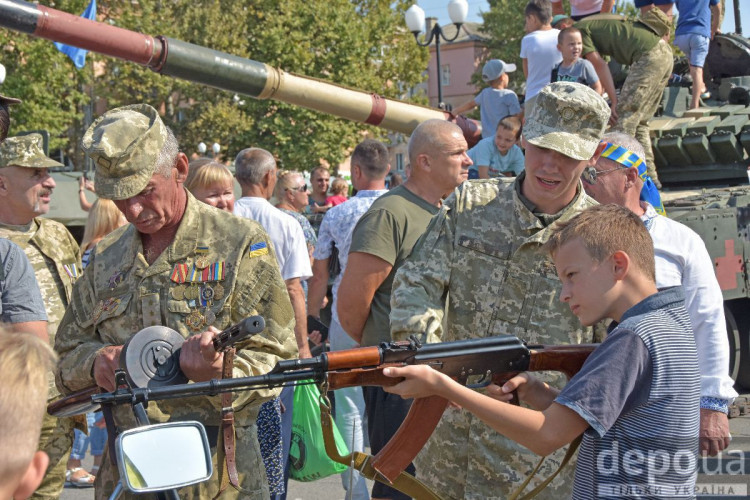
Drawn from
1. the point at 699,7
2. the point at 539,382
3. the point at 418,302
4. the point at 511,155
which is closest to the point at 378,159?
the point at 511,155

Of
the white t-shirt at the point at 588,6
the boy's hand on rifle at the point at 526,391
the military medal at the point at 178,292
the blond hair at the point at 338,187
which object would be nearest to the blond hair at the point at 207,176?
the military medal at the point at 178,292

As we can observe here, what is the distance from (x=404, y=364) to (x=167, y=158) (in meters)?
1.29

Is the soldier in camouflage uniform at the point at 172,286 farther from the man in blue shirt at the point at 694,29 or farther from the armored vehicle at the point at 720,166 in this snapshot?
the man in blue shirt at the point at 694,29

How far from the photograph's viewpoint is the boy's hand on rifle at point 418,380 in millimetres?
2709

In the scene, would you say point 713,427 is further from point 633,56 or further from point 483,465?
point 633,56

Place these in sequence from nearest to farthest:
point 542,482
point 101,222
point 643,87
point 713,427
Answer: point 542,482
point 713,427
point 101,222
point 643,87

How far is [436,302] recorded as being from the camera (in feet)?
11.8

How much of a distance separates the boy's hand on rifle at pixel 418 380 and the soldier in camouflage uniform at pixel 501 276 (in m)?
0.71

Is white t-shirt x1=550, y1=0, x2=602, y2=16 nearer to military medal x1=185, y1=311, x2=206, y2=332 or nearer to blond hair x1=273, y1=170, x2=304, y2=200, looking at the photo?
blond hair x1=273, y1=170, x2=304, y2=200

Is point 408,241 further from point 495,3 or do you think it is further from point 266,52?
point 495,3

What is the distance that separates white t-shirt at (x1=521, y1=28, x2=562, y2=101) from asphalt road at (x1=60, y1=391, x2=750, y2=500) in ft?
10.6

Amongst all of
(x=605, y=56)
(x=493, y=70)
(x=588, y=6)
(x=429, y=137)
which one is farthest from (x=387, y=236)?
(x=493, y=70)

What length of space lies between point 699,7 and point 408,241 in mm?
6395

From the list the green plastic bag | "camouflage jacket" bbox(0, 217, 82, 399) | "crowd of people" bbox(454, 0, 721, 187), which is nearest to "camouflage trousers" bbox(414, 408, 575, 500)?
the green plastic bag
